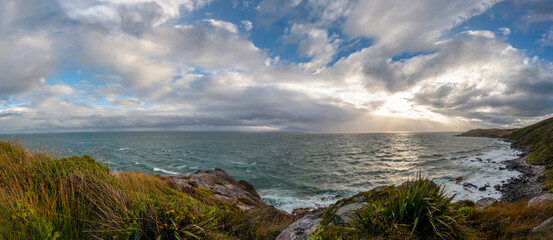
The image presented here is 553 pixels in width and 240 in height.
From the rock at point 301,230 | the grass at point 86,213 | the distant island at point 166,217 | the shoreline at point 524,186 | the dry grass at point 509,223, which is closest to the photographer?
the grass at point 86,213

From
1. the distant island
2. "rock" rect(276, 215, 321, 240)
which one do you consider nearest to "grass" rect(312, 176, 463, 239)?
the distant island

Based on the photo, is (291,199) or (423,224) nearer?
(423,224)

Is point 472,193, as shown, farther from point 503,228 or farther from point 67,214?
point 67,214

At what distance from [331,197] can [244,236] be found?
818 inches

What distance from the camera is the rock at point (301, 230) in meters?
4.99

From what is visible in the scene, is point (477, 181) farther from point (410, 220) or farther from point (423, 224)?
point (410, 220)

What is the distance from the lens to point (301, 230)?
17.0 ft

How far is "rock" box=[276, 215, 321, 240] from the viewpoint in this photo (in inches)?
197

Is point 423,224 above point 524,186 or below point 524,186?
above

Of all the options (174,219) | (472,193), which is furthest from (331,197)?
(174,219)

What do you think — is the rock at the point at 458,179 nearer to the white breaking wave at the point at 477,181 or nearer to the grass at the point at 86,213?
the white breaking wave at the point at 477,181

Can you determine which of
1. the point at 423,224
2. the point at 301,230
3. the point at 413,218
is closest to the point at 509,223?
the point at 423,224

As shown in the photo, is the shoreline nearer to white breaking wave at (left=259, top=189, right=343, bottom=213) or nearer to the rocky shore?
the rocky shore

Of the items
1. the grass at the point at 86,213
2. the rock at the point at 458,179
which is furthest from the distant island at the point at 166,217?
the rock at the point at 458,179
